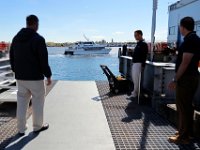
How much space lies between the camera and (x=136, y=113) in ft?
23.0

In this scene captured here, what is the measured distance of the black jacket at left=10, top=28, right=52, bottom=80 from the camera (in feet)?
16.5

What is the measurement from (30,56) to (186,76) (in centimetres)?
234

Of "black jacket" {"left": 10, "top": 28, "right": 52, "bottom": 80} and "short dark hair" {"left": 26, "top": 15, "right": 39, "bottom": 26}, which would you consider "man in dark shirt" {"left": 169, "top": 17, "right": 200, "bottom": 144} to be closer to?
"black jacket" {"left": 10, "top": 28, "right": 52, "bottom": 80}

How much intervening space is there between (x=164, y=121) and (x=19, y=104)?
2.74 m

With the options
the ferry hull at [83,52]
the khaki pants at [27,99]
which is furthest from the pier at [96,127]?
the ferry hull at [83,52]

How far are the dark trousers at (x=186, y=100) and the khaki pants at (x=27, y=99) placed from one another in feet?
6.93

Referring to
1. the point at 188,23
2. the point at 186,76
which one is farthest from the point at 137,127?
the point at 188,23

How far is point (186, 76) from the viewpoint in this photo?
4832 mm

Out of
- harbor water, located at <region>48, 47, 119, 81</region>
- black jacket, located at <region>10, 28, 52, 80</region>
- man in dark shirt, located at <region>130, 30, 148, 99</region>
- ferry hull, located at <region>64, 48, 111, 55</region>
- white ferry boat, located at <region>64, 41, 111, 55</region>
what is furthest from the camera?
white ferry boat, located at <region>64, 41, 111, 55</region>

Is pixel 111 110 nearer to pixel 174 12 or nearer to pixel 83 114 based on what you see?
pixel 83 114

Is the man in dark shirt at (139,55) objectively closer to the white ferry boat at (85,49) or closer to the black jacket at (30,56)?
the black jacket at (30,56)

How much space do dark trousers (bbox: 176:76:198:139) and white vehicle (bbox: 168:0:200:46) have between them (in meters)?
29.8

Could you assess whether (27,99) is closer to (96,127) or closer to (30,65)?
(30,65)

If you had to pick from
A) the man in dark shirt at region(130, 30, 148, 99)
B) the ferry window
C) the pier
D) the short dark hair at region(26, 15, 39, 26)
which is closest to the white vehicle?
the ferry window
